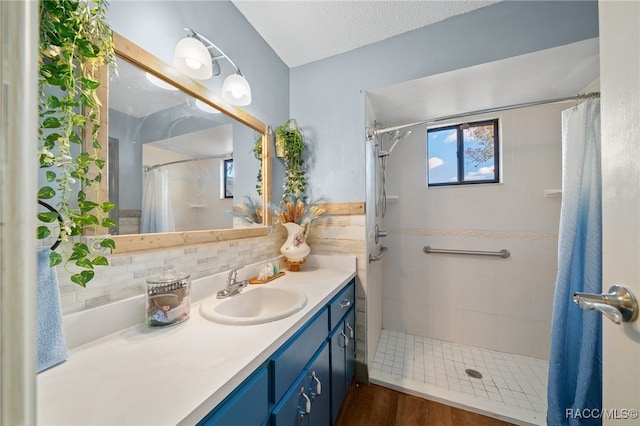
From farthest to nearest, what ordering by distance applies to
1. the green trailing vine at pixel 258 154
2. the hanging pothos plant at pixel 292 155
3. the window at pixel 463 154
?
the window at pixel 463 154 → the hanging pothos plant at pixel 292 155 → the green trailing vine at pixel 258 154

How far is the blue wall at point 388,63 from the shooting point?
1.24 metres

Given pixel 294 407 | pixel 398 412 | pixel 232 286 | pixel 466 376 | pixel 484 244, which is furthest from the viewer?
pixel 484 244

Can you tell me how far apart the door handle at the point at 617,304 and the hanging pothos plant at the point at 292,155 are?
149cm

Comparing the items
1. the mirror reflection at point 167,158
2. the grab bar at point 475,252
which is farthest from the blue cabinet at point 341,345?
the grab bar at point 475,252

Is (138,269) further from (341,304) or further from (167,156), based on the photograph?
(341,304)

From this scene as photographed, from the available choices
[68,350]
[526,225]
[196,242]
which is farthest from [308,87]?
[526,225]

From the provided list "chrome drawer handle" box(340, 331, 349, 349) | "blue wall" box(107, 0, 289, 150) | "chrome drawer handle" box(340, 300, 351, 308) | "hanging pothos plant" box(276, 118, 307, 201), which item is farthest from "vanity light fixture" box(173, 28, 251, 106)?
"chrome drawer handle" box(340, 331, 349, 349)

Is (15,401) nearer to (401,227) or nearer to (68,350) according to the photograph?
(68,350)

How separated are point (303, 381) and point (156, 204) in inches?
36.1

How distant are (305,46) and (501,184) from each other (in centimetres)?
193

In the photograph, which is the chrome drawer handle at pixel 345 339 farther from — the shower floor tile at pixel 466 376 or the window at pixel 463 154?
the window at pixel 463 154

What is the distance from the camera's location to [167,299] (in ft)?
2.70

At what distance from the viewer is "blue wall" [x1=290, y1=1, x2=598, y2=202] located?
4.07 ft

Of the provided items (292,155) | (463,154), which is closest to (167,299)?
(292,155)
